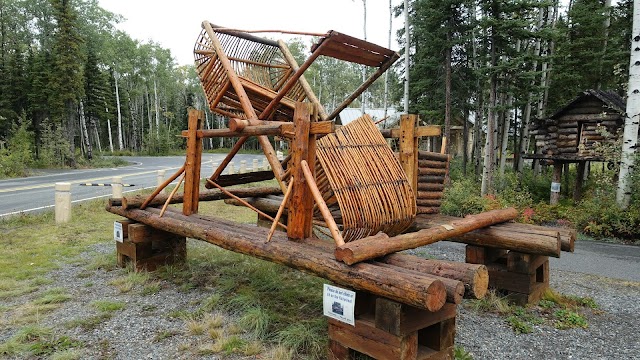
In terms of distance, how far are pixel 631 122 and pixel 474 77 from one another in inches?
348

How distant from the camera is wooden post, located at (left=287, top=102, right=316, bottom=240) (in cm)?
340

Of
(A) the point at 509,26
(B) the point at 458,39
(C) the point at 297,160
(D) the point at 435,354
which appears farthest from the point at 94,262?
(B) the point at 458,39

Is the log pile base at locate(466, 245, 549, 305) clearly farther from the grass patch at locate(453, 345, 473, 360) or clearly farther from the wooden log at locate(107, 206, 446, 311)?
the wooden log at locate(107, 206, 446, 311)

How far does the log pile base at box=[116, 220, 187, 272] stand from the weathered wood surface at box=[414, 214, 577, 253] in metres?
3.13

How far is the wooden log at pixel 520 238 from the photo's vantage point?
3.95 meters

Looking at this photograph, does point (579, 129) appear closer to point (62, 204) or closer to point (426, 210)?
point (426, 210)

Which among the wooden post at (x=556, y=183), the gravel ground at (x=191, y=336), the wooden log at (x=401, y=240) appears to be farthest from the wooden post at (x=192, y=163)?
the wooden post at (x=556, y=183)

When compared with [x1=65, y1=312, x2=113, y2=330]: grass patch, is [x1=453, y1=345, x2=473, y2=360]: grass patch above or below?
below

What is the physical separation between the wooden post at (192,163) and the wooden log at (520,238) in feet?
8.33

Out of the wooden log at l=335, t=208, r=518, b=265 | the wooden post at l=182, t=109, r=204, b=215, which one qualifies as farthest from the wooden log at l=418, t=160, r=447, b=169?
the wooden post at l=182, t=109, r=204, b=215

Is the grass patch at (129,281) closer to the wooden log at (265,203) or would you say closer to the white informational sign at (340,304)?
the wooden log at (265,203)

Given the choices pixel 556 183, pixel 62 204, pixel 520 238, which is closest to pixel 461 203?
pixel 556 183

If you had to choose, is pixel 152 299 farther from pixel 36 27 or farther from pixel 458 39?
pixel 36 27

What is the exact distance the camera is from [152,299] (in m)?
4.34
